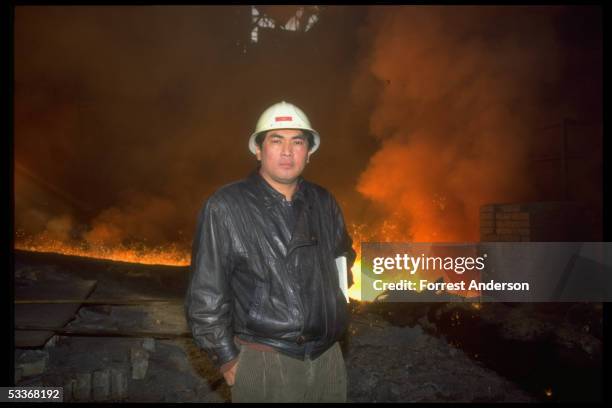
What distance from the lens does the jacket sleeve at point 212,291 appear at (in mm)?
1920

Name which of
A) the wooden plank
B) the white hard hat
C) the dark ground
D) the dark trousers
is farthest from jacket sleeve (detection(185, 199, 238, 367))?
the wooden plank

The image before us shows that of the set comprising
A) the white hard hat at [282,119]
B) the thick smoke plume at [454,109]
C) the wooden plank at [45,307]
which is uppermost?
the thick smoke plume at [454,109]

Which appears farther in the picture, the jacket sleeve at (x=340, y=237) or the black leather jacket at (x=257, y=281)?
the jacket sleeve at (x=340, y=237)

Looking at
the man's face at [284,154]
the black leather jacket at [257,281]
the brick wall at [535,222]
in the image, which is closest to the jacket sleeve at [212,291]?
the black leather jacket at [257,281]

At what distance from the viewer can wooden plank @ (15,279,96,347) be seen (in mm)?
4242

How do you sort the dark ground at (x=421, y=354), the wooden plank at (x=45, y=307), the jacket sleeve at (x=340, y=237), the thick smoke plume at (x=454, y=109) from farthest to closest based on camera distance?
the thick smoke plume at (x=454, y=109), the wooden plank at (x=45, y=307), the dark ground at (x=421, y=354), the jacket sleeve at (x=340, y=237)

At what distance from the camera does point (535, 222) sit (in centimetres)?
540

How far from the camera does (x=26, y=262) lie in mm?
6742

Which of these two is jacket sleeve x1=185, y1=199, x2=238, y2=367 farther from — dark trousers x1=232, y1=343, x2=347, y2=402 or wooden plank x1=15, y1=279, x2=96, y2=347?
wooden plank x1=15, y1=279, x2=96, y2=347

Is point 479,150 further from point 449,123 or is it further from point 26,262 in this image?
point 26,262

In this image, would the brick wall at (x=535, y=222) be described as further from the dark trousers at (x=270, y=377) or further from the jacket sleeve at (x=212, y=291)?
the jacket sleeve at (x=212, y=291)

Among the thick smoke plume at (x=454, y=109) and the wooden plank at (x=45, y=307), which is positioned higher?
the thick smoke plume at (x=454, y=109)

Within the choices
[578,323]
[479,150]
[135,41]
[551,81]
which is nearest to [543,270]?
[578,323]

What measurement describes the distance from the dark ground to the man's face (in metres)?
2.82
